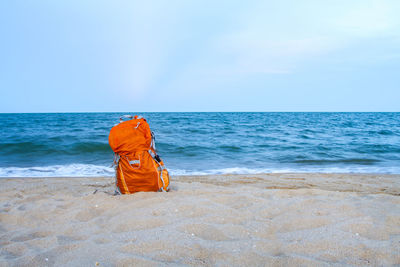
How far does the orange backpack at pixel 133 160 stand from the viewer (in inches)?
142

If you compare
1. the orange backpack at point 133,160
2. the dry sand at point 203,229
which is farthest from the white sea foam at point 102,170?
the orange backpack at point 133,160

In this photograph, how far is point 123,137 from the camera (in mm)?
3635

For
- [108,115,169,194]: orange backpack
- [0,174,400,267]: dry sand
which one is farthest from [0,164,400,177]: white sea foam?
[108,115,169,194]: orange backpack

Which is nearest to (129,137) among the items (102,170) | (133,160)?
(133,160)

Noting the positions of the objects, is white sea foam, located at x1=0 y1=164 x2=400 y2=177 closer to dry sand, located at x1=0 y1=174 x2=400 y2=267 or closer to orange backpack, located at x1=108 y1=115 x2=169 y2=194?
dry sand, located at x1=0 y1=174 x2=400 y2=267

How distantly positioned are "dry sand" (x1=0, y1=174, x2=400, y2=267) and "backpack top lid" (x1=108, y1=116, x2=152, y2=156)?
63 centimetres

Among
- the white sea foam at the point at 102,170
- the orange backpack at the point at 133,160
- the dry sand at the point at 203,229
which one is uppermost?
the orange backpack at the point at 133,160

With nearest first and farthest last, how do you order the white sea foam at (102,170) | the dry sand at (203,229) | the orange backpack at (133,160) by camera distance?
the dry sand at (203,229) → the orange backpack at (133,160) → the white sea foam at (102,170)

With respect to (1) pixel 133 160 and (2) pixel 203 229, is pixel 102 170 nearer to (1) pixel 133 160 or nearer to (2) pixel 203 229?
(1) pixel 133 160

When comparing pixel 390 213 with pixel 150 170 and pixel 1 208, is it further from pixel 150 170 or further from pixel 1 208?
pixel 1 208

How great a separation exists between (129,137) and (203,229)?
171cm

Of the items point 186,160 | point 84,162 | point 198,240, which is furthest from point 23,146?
point 198,240

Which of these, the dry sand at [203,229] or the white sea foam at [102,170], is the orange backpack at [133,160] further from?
the white sea foam at [102,170]

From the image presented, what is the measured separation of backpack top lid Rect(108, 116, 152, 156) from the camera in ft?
11.9
